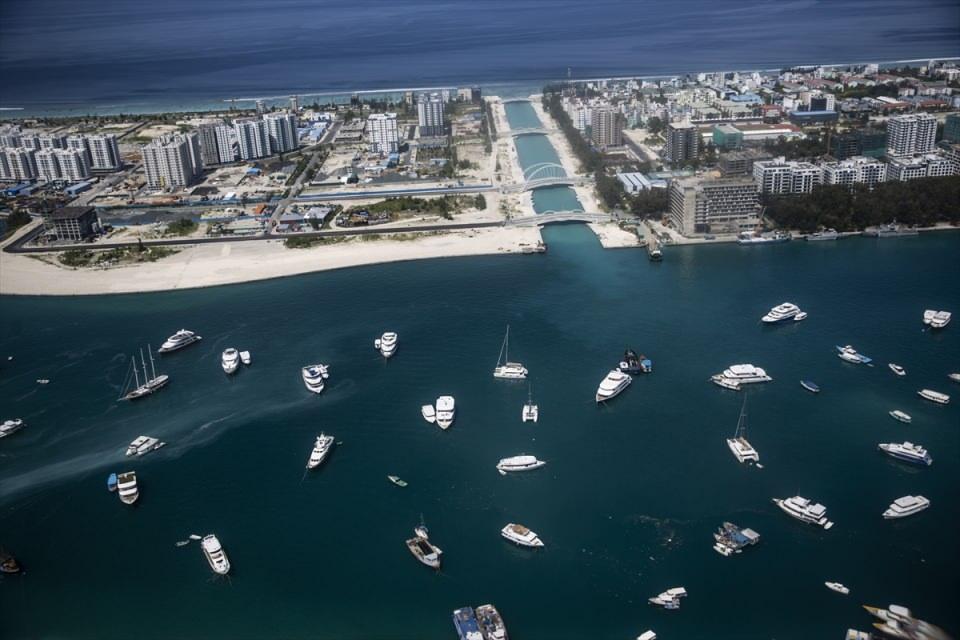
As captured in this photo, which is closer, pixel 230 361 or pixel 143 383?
pixel 143 383

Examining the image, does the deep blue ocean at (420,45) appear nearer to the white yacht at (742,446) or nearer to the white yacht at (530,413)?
the white yacht at (530,413)

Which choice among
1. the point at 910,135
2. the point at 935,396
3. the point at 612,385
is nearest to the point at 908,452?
the point at 935,396

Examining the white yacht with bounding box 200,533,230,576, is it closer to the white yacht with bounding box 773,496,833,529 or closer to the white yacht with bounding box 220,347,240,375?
the white yacht with bounding box 220,347,240,375

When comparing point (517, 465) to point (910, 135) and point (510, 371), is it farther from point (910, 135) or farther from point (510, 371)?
point (910, 135)

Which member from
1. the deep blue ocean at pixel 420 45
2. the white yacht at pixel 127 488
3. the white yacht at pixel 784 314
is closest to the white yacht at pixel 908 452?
the white yacht at pixel 784 314

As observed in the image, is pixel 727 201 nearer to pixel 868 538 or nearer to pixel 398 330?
pixel 398 330

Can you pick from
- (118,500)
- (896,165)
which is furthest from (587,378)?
(896,165)
